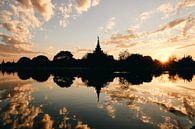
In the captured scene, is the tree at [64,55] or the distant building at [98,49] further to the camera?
the tree at [64,55]

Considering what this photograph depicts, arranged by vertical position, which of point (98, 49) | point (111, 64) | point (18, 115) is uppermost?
point (98, 49)

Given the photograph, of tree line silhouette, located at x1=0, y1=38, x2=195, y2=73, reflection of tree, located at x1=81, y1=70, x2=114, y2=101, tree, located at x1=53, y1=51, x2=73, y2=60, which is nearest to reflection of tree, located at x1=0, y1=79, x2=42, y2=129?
reflection of tree, located at x1=81, y1=70, x2=114, y2=101

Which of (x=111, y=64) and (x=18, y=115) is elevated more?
(x=111, y=64)

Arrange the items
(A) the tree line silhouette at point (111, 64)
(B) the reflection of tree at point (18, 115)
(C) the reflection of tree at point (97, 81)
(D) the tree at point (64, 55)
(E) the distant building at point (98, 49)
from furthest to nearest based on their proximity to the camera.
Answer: (D) the tree at point (64, 55)
(E) the distant building at point (98, 49)
(A) the tree line silhouette at point (111, 64)
(C) the reflection of tree at point (97, 81)
(B) the reflection of tree at point (18, 115)

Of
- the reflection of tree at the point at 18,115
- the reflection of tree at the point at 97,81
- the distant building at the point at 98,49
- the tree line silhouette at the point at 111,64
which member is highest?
the distant building at the point at 98,49

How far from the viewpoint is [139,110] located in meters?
20.4

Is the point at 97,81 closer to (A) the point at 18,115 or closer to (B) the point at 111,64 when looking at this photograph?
(A) the point at 18,115

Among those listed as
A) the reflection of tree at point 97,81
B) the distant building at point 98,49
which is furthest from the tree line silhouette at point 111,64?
the reflection of tree at point 97,81

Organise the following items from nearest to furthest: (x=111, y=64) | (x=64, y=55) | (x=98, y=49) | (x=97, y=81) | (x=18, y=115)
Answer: (x=18, y=115), (x=97, y=81), (x=111, y=64), (x=98, y=49), (x=64, y=55)

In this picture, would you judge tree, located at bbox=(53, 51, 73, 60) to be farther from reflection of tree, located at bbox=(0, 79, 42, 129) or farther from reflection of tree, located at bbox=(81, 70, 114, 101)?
reflection of tree, located at bbox=(0, 79, 42, 129)

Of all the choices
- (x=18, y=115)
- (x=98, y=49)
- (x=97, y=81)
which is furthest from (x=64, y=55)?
(x=18, y=115)

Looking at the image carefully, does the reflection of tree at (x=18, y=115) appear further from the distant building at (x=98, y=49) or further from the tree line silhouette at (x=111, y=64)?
the distant building at (x=98, y=49)

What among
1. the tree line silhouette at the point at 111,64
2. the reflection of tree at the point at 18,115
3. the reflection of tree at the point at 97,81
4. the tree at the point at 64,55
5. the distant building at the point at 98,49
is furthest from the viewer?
the tree at the point at 64,55

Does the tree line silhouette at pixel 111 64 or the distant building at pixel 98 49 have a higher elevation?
the distant building at pixel 98 49
